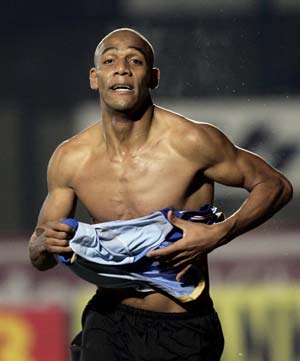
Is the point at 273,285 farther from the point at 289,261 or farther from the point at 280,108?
the point at 280,108

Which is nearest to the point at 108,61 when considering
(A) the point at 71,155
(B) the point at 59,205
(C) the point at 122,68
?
(C) the point at 122,68

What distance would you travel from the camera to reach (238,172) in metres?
4.00

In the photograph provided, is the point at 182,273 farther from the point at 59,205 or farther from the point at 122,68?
the point at 122,68

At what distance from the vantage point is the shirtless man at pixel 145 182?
3980 millimetres

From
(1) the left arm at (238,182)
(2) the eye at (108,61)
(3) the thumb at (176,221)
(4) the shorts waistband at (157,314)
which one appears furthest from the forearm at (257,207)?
(2) the eye at (108,61)

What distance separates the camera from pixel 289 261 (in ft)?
19.4

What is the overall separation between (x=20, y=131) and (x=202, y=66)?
794mm

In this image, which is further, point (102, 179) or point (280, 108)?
point (280, 108)

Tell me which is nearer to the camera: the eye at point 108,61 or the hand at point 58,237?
the hand at point 58,237

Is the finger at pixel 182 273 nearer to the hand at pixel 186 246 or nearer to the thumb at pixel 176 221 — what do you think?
the hand at pixel 186 246

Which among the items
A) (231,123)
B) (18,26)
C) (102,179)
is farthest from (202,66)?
(102,179)

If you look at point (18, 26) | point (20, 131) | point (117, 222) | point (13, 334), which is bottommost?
point (13, 334)

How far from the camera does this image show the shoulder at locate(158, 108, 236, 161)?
3.97m

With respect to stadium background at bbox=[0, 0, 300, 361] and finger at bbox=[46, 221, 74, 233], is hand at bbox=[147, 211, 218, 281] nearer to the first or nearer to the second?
finger at bbox=[46, 221, 74, 233]
